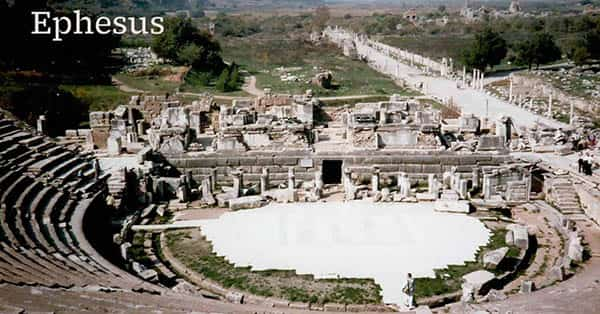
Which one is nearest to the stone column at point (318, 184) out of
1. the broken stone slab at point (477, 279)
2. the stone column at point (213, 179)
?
the stone column at point (213, 179)

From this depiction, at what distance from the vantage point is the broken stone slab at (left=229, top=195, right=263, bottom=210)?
27.0m

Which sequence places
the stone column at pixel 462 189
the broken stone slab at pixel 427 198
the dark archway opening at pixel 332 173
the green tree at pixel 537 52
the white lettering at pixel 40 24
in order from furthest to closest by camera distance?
the green tree at pixel 537 52, the white lettering at pixel 40 24, the dark archway opening at pixel 332 173, the stone column at pixel 462 189, the broken stone slab at pixel 427 198

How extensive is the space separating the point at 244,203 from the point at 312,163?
182 inches

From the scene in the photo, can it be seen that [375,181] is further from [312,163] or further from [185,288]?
[185,288]

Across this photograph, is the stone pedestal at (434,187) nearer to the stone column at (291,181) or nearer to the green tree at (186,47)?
the stone column at (291,181)

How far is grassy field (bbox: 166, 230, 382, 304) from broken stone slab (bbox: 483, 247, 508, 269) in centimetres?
385

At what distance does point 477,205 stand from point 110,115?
22630 millimetres

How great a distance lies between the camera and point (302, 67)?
83375mm

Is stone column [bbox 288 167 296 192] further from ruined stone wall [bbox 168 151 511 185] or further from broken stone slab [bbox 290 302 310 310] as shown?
broken stone slab [bbox 290 302 310 310]

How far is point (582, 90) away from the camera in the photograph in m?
55.9

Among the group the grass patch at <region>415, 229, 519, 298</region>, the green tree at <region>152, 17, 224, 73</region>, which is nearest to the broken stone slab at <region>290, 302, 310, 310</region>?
the grass patch at <region>415, 229, 519, 298</region>

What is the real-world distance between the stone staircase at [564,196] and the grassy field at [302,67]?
3149 cm

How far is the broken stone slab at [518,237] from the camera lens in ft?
73.0

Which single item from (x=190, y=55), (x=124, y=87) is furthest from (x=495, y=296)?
(x=190, y=55)
